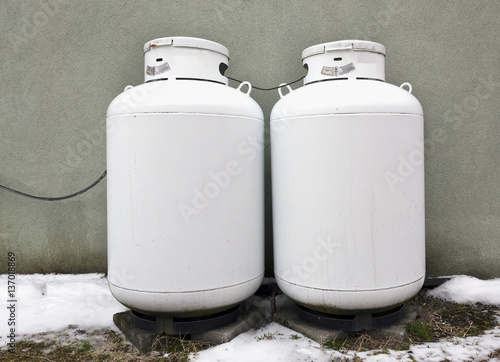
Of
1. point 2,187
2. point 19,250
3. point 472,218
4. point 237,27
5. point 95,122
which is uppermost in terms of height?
point 237,27

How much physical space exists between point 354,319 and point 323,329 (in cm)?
16

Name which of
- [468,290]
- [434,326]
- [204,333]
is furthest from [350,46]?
[468,290]

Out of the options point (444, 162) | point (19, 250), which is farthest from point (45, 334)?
point (444, 162)

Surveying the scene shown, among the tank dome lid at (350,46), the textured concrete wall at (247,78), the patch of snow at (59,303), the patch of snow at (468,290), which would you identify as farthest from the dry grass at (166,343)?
the tank dome lid at (350,46)

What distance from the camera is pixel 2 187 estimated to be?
2.87 meters

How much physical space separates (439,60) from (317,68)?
110cm

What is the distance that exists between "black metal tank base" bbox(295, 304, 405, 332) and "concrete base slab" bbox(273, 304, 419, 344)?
0.8 inches

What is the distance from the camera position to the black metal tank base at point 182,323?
2.01m

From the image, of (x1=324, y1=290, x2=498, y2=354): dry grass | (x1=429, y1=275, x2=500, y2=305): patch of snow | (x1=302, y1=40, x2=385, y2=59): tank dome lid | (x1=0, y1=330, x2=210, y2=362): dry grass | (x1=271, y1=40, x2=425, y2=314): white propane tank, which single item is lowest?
(x1=0, y1=330, x2=210, y2=362): dry grass

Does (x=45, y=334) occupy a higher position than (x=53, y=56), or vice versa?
(x=53, y=56)

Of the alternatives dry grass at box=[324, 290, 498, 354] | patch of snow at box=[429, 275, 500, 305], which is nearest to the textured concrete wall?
patch of snow at box=[429, 275, 500, 305]

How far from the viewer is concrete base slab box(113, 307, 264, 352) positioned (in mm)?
1980

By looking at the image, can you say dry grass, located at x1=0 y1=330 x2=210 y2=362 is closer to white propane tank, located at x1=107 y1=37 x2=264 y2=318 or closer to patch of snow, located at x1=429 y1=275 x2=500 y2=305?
white propane tank, located at x1=107 y1=37 x2=264 y2=318

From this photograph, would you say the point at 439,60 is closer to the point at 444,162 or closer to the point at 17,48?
the point at 444,162
